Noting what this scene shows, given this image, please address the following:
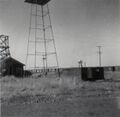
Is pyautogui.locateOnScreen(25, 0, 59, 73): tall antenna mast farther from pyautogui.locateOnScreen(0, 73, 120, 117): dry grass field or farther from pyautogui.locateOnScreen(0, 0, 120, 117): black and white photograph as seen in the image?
pyautogui.locateOnScreen(0, 73, 120, 117): dry grass field

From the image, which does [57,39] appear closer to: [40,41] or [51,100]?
[40,41]

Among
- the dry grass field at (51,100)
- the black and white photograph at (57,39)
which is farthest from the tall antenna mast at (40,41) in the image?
the dry grass field at (51,100)

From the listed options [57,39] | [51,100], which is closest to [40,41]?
Answer: [57,39]

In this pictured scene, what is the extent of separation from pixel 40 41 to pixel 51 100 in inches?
31.9

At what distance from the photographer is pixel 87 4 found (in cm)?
259

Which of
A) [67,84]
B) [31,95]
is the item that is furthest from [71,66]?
[31,95]

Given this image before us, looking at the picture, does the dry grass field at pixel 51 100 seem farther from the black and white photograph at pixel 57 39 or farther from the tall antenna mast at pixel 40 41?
the tall antenna mast at pixel 40 41

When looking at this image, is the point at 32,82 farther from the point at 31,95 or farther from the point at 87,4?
the point at 87,4

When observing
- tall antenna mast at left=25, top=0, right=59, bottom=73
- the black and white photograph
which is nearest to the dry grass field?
the black and white photograph

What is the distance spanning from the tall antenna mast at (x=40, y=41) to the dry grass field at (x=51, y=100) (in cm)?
34

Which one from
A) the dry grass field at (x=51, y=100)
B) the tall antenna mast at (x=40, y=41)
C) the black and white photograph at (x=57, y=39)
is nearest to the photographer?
the dry grass field at (x=51, y=100)

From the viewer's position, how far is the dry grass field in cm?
218

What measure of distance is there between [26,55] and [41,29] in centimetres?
41

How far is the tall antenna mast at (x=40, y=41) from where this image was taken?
2.65 meters
